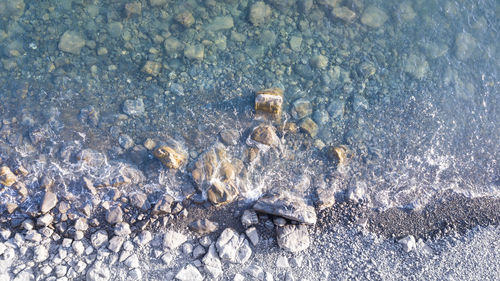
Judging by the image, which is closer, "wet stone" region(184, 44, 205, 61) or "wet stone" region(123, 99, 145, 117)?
"wet stone" region(123, 99, 145, 117)

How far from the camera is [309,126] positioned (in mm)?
7305

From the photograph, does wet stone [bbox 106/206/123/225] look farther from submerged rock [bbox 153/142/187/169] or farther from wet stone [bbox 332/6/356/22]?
wet stone [bbox 332/6/356/22]

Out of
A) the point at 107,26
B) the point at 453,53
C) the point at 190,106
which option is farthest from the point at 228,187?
the point at 453,53

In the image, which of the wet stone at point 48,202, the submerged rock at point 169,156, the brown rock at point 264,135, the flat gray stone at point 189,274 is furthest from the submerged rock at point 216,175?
the wet stone at point 48,202

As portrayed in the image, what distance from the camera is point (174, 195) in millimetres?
6609

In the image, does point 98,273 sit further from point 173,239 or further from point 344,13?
point 344,13

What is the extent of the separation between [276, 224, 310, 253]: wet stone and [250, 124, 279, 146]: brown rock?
5.57 feet

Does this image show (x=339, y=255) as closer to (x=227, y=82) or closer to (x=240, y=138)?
(x=240, y=138)

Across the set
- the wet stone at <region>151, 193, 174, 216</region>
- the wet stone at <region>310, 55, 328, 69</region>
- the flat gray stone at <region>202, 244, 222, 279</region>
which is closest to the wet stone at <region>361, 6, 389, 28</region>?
the wet stone at <region>310, 55, 328, 69</region>

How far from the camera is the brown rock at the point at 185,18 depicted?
7.62m

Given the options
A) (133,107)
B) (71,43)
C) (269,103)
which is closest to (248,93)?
(269,103)

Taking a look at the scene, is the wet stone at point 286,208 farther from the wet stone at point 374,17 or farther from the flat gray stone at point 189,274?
the wet stone at point 374,17

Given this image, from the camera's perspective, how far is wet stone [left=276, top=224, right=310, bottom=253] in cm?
612

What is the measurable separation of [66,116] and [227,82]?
326cm
